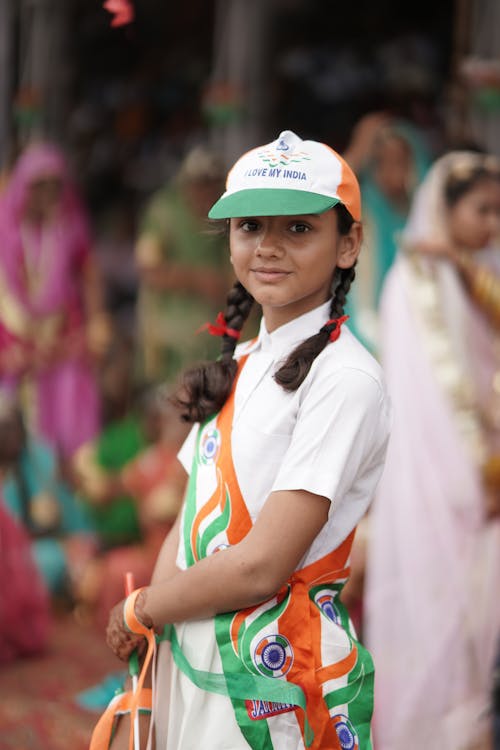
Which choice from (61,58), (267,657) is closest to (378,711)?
(267,657)

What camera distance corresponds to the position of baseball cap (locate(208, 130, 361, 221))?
1558mm

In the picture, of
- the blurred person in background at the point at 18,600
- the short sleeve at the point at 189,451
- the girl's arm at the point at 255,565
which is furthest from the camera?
the blurred person in background at the point at 18,600

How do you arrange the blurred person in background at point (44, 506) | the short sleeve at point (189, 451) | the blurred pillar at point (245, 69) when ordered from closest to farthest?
the short sleeve at point (189, 451), the blurred person in background at point (44, 506), the blurred pillar at point (245, 69)

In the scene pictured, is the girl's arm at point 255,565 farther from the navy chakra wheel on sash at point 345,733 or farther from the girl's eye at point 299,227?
the girl's eye at point 299,227

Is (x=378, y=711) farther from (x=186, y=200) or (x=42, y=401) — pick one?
(x=186, y=200)

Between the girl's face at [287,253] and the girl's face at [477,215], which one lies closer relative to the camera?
the girl's face at [287,253]

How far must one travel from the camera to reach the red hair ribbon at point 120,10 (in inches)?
76.1

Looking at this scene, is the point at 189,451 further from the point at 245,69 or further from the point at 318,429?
the point at 245,69

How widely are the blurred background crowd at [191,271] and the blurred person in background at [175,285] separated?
1cm

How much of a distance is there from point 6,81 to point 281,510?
4.58 metres

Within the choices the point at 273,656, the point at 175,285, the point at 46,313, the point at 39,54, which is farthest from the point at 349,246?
the point at 39,54

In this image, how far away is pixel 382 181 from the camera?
174 inches

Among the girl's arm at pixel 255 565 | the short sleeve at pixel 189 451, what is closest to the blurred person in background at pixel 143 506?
the short sleeve at pixel 189 451

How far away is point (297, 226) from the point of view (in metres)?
1.61
